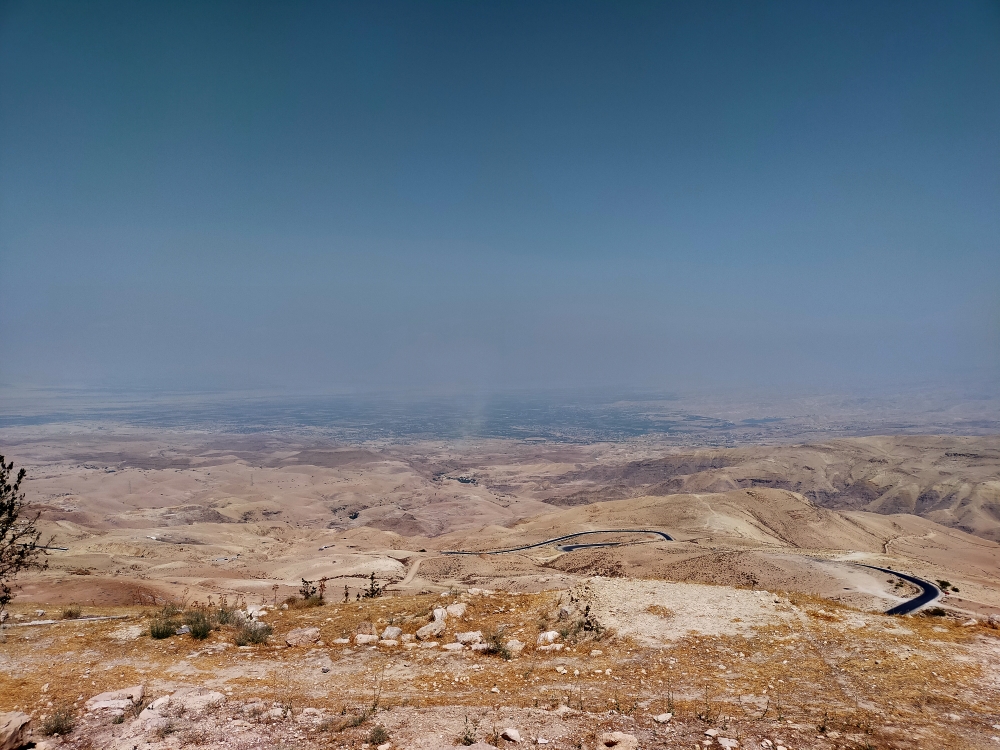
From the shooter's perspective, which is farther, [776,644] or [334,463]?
[334,463]

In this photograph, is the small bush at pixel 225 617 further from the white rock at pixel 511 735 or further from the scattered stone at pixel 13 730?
the white rock at pixel 511 735

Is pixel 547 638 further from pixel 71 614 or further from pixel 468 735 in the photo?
pixel 71 614

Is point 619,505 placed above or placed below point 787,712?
below

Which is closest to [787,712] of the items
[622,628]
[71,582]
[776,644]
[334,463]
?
[776,644]

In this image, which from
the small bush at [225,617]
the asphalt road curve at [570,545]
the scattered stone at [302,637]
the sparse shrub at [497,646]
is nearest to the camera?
the sparse shrub at [497,646]

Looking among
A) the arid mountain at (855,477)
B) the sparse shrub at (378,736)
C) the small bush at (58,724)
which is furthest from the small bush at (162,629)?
the arid mountain at (855,477)

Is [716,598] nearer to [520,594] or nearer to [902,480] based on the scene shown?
[520,594]

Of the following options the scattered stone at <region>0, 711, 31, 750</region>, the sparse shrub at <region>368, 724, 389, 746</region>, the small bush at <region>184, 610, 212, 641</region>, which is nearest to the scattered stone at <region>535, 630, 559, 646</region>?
the sparse shrub at <region>368, 724, 389, 746</region>
